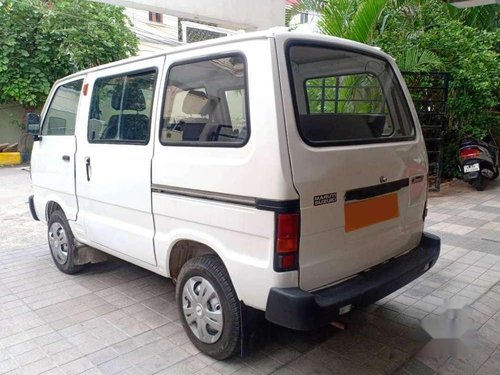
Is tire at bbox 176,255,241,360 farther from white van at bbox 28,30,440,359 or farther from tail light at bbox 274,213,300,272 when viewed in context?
tail light at bbox 274,213,300,272

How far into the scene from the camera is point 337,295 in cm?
226

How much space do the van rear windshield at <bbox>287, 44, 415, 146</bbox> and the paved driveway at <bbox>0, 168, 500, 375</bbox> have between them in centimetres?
134

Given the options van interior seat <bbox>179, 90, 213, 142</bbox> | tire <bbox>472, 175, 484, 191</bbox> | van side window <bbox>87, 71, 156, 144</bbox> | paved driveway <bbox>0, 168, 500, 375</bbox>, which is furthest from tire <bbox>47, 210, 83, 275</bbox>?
tire <bbox>472, 175, 484, 191</bbox>

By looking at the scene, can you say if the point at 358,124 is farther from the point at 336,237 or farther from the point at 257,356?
the point at 257,356

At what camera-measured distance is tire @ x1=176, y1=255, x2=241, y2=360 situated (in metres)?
2.43

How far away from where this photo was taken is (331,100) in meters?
3.28

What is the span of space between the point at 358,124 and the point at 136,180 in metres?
1.57

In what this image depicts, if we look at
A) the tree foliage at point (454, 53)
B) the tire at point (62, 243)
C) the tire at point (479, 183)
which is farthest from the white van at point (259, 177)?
the tire at point (479, 183)

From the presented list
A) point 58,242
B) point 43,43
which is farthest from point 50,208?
point 43,43

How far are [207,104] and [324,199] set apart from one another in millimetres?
938

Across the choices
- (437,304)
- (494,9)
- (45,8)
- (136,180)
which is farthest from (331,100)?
(45,8)

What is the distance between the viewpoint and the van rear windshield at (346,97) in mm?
2461

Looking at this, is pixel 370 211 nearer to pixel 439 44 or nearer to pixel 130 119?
pixel 130 119

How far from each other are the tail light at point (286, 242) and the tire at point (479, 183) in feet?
21.6
